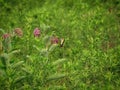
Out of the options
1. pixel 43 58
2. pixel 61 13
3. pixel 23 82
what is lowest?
pixel 23 82

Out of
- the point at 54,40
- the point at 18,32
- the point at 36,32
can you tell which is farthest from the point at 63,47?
the point at 18,32

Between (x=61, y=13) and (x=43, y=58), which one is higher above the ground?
(x=61, y=13)

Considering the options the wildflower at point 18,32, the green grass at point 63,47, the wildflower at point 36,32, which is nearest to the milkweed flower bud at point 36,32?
the wildflower at point 36,32

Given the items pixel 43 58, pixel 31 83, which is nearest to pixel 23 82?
pixel 31 83

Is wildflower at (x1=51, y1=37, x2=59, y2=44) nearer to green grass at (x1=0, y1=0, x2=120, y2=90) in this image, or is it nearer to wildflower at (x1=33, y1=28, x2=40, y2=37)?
green grass at (x1=0, y1=0, x2=120, y2=90)

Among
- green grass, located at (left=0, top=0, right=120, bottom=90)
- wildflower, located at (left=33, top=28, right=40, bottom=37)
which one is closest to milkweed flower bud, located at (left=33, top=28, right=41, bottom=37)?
wildflower, located at (left=33, top=28, right=40, bottom=37)

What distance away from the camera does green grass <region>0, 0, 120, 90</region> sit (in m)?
5.11

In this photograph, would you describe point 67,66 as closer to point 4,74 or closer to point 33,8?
point 4,74

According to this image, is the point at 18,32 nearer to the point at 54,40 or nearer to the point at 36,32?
the point at 36,32

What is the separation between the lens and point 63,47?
6699mm

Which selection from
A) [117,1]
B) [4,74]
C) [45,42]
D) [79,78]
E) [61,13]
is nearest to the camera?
[4,74]

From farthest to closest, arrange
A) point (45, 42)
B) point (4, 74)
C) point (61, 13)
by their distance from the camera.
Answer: point (61, 13)
point (45, 42)
point (4, 74)

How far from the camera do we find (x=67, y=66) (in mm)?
5535

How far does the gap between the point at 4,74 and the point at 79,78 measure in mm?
1370
